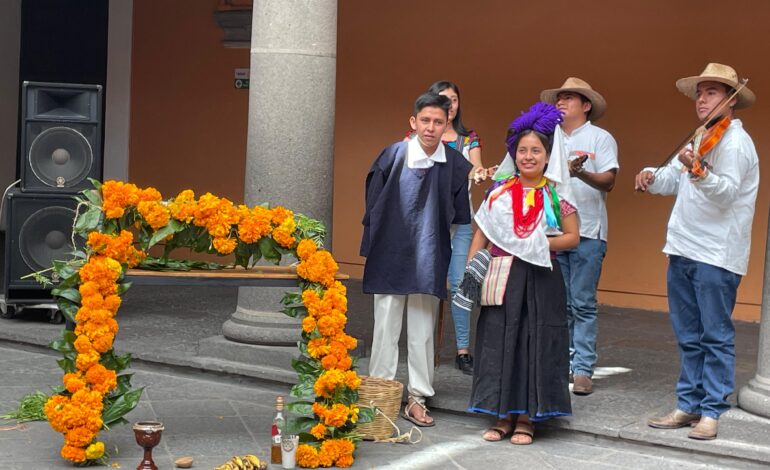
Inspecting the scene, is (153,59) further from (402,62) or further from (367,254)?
(367,254)

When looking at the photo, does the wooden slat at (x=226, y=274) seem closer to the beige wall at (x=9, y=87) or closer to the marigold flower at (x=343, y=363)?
the marigold flower at (x=343, y=363)

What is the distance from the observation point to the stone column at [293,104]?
7.58 m

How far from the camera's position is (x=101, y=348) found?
5.62 m

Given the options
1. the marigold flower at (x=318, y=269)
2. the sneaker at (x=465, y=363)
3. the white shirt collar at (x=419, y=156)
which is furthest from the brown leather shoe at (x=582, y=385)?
the marigold flower at (x=318, y=269)

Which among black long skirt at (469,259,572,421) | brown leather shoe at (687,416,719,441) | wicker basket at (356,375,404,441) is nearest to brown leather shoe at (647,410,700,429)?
brown leather shoe at (687,416,719,441)

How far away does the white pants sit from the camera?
6633mm

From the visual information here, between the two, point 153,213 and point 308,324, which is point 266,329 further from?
point 153,213

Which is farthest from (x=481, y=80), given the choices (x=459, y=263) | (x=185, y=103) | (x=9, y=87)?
(x=9, y=87)

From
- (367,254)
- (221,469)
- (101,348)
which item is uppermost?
(367,254)

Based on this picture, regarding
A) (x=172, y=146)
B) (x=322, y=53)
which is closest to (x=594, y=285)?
(x=322, y=53)

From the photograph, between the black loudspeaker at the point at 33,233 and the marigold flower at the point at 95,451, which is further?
the black loudspeaker at the point at 33,233

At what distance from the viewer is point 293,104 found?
7.61 m

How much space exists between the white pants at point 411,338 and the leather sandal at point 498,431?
1.52 feet

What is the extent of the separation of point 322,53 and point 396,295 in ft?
6.11
